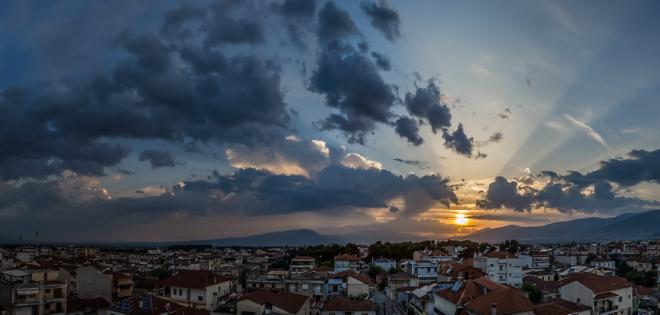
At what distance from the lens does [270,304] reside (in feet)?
157

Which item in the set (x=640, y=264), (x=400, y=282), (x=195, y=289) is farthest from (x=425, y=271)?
(x=640, y=264)

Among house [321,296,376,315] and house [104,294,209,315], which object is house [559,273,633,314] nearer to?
house [321,296,376,315]

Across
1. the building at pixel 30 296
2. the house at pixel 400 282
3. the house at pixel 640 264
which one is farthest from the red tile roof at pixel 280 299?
the house at pixel 640 264

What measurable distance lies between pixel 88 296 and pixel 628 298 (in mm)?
70650

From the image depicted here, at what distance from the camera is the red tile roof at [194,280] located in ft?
206

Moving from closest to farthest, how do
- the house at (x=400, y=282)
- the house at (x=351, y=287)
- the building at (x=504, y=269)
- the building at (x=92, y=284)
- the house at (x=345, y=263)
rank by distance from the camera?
the house at (x=351, y=287)
the building at (x=92, y=284)
the house at (x=400, y=282)
the building at (x=504, y=269)
the house at (x=345, y=263)

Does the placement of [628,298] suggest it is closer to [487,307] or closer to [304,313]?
[487,307]

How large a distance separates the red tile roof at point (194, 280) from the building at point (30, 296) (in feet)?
38.2

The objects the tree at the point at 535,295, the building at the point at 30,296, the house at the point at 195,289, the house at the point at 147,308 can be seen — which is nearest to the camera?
the house at the point at 147,308

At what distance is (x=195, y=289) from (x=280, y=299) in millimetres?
16940

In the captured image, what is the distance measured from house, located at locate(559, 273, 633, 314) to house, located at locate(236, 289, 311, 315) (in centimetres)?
3258

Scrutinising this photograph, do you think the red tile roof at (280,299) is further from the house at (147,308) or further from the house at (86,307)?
the house at (86,307)

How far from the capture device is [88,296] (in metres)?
72.4

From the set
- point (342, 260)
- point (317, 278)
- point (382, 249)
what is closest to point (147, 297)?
point (317, 278)
